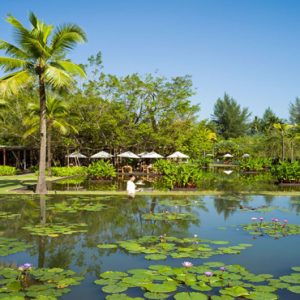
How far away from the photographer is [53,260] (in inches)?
277

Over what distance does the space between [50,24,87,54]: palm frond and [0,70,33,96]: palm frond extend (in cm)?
152

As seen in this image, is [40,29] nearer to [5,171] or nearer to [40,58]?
[40,58]

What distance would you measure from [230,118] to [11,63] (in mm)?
65577

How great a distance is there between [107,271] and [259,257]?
2900mm

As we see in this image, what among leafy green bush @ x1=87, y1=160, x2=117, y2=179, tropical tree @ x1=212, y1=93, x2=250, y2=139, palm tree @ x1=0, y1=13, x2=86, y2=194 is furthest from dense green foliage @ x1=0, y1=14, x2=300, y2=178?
tropical tree @ x1=212, y1=93, x2=250, y2=139

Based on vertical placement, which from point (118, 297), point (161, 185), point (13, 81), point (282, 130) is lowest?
point (118, 297)

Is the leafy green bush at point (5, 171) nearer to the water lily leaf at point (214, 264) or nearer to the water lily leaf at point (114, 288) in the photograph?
the water lily leaf at point (214, 264)

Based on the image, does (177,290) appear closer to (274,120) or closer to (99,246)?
(99,246)

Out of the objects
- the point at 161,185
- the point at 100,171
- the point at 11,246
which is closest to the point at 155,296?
the point at 11,246

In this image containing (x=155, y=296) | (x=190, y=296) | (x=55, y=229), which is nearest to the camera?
(x=190, y=296)

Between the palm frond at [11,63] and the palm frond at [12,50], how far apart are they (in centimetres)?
24

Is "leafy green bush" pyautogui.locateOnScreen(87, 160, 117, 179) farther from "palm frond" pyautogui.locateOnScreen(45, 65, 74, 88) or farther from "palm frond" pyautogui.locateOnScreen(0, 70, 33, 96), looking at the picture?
"palm frond" pyautogui.locateOnScreen(45, 65, 74, 88)

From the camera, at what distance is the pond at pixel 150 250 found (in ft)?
18.2

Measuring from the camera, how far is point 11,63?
15453 millimetres
